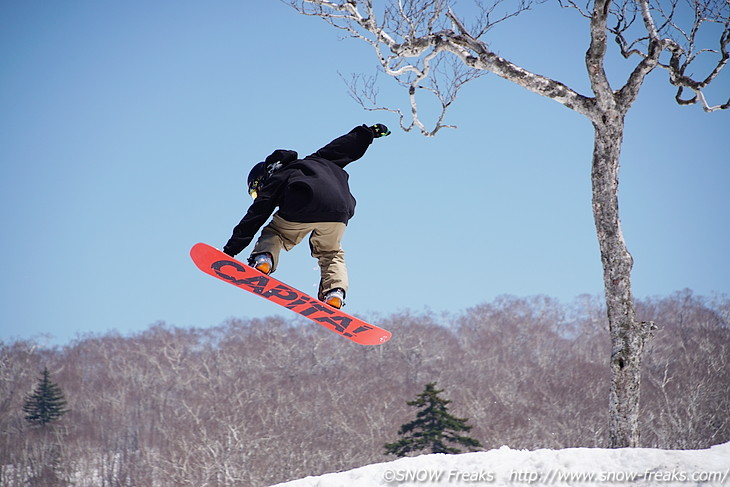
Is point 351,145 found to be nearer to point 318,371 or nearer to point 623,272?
point 623,272

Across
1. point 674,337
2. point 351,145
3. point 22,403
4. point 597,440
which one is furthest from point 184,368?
point 351,145

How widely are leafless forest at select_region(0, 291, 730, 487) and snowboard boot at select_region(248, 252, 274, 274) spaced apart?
3077cm

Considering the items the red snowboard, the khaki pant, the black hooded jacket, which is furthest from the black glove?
the red snowboard

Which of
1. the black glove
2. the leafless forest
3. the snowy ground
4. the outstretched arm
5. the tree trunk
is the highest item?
the leafless forest

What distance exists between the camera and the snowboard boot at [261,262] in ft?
19.3

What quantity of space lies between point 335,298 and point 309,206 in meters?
0.99

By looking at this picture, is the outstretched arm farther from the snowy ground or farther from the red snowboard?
the snowy ground

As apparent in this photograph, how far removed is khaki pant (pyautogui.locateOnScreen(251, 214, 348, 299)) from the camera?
589 cm

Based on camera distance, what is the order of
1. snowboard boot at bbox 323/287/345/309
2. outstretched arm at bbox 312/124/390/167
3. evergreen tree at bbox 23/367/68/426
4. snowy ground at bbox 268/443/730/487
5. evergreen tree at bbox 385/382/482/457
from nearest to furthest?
snowy ground at bbox 268/443/730/487
outstretched arm at bbox 312/124/390/167
snowboard boot at bbox 323/287/345/309
evergreen tree at bbox 385/382/482/457
evergreen tree at bbox 23/367/68/426

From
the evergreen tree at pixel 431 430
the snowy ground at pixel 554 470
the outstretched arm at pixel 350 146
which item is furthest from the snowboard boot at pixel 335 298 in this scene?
the evergreen tree at pixel 431 430

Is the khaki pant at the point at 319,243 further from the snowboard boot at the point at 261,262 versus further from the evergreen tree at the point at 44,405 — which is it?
the evergreen tree at the point at 44,405

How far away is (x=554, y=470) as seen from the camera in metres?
4.55

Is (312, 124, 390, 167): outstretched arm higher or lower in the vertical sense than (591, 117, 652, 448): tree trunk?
higher

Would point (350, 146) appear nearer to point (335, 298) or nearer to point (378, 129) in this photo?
point (378, 129)
